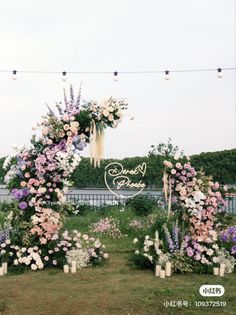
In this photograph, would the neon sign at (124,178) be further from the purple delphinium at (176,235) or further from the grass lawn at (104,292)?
the grass lawn at (104,292)

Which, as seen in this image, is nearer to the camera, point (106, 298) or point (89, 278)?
point (106, 298)

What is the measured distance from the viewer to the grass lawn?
663 centimetres

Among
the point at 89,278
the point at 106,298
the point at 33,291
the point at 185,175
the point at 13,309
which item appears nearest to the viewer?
the point at 13,309

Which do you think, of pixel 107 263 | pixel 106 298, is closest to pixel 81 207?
pixel 107 263

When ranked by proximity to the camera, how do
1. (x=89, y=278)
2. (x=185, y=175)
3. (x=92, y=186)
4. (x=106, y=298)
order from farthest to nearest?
(x=92, y=186) → (x=185, y=175) → (x=89, y=278) → (x=106, y=298)

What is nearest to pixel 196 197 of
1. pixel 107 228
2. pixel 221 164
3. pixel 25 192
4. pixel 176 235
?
pixel 176 235

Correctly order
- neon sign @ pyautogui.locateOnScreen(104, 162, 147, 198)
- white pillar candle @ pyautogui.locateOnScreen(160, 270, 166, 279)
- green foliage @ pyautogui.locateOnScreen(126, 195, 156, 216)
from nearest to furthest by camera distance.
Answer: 1. white pillar candle @ pyautogui.locateOnScreen(160, 270, 166, 279)
2. green foliage @ pyautogui.locateOnScreen(126, 195, 156, 216)
3. neon sign @ pyautogui.locateOnScreen(104, 162, 147, 198)

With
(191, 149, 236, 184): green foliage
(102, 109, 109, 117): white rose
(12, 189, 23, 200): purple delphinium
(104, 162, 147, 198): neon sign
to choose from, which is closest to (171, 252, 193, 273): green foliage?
(102, 109, 109, 117): white rose

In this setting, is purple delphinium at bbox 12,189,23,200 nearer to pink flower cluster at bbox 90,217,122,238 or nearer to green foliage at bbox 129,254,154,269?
green foliage at bbox 129,254,154,269

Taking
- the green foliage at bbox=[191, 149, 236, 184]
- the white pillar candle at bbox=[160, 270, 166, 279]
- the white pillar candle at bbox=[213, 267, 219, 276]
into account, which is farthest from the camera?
the green foliage at bbox=[191, 149, 236, 184]

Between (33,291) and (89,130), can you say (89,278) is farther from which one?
(89,130)

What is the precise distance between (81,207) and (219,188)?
9623mm

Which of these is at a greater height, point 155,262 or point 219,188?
point 219,188

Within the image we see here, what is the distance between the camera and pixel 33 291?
7.65m
